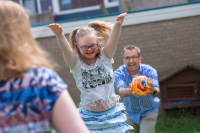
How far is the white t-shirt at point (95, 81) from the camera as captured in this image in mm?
2650

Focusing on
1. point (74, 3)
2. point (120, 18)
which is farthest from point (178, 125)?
point (74, 3)

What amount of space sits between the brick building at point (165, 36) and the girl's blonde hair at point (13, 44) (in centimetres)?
532

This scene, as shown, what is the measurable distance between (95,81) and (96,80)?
0.02m

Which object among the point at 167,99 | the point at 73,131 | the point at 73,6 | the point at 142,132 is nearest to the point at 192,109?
the point at 167,99

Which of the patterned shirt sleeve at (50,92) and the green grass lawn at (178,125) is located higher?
the patterned shirt sleeve at (50,92)

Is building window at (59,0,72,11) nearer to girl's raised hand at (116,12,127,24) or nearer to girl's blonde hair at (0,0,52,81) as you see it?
girl's raised hand at (116,12,127,24)

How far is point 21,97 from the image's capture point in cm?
100

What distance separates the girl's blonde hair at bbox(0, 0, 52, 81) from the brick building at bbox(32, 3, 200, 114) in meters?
5.32

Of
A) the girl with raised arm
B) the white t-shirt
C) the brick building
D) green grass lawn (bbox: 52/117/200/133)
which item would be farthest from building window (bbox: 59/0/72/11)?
the white t-shirt

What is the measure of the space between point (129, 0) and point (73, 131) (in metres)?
8.03

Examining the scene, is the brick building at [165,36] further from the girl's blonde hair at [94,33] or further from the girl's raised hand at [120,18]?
the girl's raised hand at [120,18]

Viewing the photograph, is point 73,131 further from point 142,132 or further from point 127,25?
point 127,25

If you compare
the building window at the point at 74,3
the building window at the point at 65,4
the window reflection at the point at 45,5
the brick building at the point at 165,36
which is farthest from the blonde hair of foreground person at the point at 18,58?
the window reflection at the point at 45,5

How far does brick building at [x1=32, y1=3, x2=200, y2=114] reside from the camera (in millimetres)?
6105
